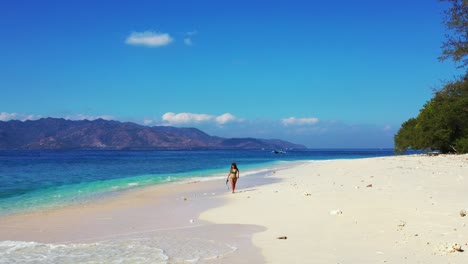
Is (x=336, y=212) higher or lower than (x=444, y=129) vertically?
lower

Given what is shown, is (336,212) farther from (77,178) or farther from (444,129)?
(444,129)

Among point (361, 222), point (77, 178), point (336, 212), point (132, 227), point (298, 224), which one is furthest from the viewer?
point (77, 178)

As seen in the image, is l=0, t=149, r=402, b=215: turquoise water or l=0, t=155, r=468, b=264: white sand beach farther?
l=0, t=149, r=402, b=215: turquoise water

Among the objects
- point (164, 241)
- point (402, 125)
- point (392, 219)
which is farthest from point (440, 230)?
point (402, 125)

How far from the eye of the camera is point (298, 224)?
9961 millimetres

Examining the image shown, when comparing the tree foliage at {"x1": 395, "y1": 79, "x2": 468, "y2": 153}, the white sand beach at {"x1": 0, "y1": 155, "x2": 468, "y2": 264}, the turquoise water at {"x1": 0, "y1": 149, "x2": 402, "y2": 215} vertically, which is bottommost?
the turquoise water at {"x1": 0, "y1": 149, "x2": 402, "y2": 215}

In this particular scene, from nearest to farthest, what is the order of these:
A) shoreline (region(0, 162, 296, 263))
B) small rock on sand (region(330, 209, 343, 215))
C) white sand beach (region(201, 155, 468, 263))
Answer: white sand beach (region(201, 155, 468, 263)) < shoreline (region(0, 162, 296, 263)) < small rock on sand (region(330, 209, 343, 215))

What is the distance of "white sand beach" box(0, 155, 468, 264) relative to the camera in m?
7.19

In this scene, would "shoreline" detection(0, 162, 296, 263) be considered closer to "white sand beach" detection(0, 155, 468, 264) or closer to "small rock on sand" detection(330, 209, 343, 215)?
"white sand beach" detection(0, 155, 468, 264)

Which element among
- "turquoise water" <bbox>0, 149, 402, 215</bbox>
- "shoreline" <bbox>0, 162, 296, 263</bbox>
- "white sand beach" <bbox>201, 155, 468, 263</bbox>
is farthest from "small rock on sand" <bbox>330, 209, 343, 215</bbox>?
"turquoise water" <bbox>0, 149, 402, 215</bbox>

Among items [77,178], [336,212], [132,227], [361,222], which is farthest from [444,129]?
[132,227]

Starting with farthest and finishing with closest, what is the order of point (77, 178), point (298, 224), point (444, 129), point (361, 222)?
point (444, 129)
point (77, 178)
point (298, 224)
point (361, 222)

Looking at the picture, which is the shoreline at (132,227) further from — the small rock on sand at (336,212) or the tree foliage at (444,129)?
the tree foliage at (444,129)

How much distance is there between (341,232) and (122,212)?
821 centimetres
